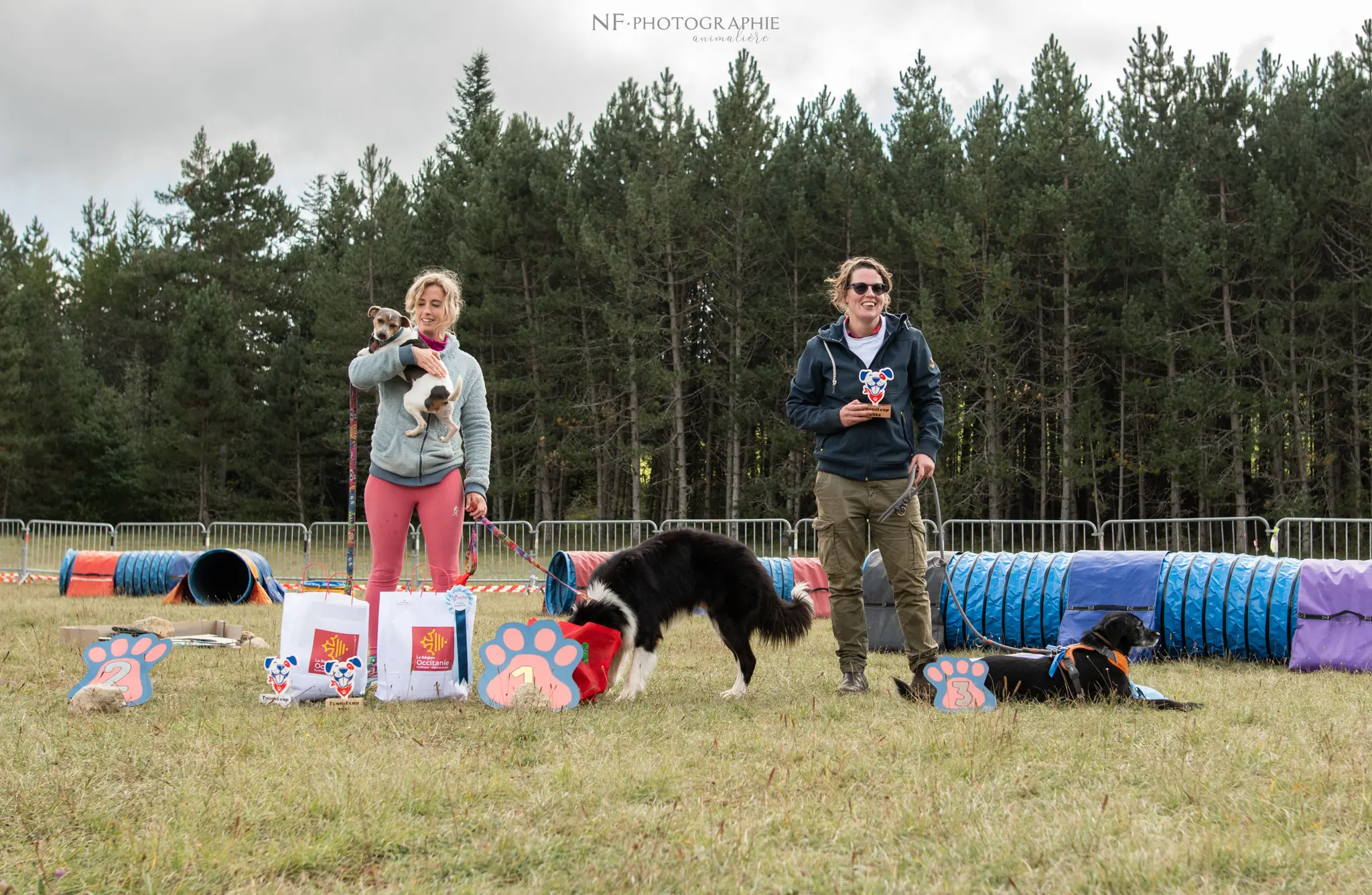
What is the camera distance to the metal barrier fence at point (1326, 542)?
13.1 m

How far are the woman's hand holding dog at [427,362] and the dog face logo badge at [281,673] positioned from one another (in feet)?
4.53

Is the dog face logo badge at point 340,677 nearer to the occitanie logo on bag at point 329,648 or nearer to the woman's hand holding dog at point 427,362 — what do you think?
the occitanie logo on bag at point 329,648

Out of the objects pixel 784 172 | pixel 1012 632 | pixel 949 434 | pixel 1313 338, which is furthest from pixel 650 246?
pixel 1012 632

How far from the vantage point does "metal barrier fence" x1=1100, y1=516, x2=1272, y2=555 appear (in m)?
15.7

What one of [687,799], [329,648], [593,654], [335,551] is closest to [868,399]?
[593,654]

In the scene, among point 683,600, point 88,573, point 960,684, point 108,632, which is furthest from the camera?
point 88,573

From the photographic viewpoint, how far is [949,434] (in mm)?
22234

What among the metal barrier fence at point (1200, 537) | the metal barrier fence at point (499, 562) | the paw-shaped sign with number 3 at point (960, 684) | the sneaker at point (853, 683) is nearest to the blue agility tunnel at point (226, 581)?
the metal barrier fence at point (499, 562)

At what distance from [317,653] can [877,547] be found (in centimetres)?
257

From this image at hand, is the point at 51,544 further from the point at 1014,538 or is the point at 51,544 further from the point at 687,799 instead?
the point at 687,799

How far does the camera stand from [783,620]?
5051mm

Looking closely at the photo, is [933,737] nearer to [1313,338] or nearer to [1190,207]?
[1190,207]

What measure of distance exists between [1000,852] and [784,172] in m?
22.4

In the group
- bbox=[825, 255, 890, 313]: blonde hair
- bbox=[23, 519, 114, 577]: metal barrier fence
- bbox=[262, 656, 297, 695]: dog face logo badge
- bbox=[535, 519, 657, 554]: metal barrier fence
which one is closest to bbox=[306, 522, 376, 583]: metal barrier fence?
bbox=[535, 519, 657, 554]: metal barrier fence
